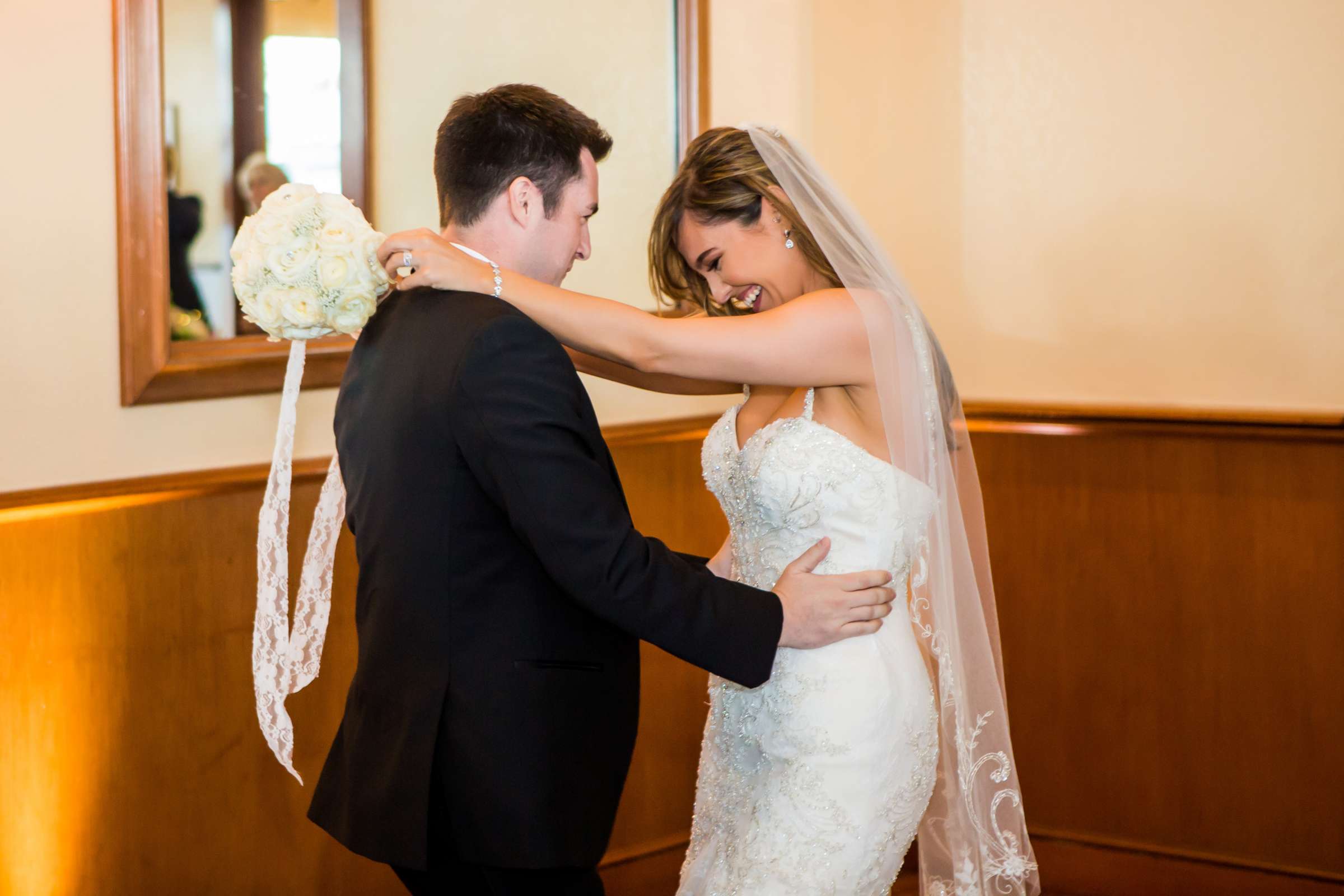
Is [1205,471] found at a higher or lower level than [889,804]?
higher

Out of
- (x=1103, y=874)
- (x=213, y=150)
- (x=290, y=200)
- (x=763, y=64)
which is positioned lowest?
(x=1103, y=874)

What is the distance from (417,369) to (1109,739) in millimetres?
2810

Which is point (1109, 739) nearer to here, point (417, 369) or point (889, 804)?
point (889, 804)

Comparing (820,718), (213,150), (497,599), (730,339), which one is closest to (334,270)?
(497,599)

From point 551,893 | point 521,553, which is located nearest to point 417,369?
point 521,553

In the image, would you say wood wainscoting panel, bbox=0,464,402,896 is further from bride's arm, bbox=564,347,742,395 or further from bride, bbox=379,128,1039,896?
bride, bbox=379,128,1039,896

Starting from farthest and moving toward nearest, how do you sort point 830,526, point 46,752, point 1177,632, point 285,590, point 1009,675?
point 1009,675 → point 1177,632 → point 46,752 → point 830,526 → point 285,590

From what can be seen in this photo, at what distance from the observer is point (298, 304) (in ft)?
5.85

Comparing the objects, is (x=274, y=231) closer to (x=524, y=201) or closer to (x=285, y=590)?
(x=524, y=201)

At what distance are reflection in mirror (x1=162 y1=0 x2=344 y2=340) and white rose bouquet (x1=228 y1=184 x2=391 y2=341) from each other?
1.04m

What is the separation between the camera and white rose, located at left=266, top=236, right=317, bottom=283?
1.78m

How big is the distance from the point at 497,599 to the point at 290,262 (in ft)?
1.86

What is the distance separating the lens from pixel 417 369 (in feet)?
5.88

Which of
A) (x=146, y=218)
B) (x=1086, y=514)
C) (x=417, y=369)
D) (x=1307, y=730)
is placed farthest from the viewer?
(x=1086, y=514)
